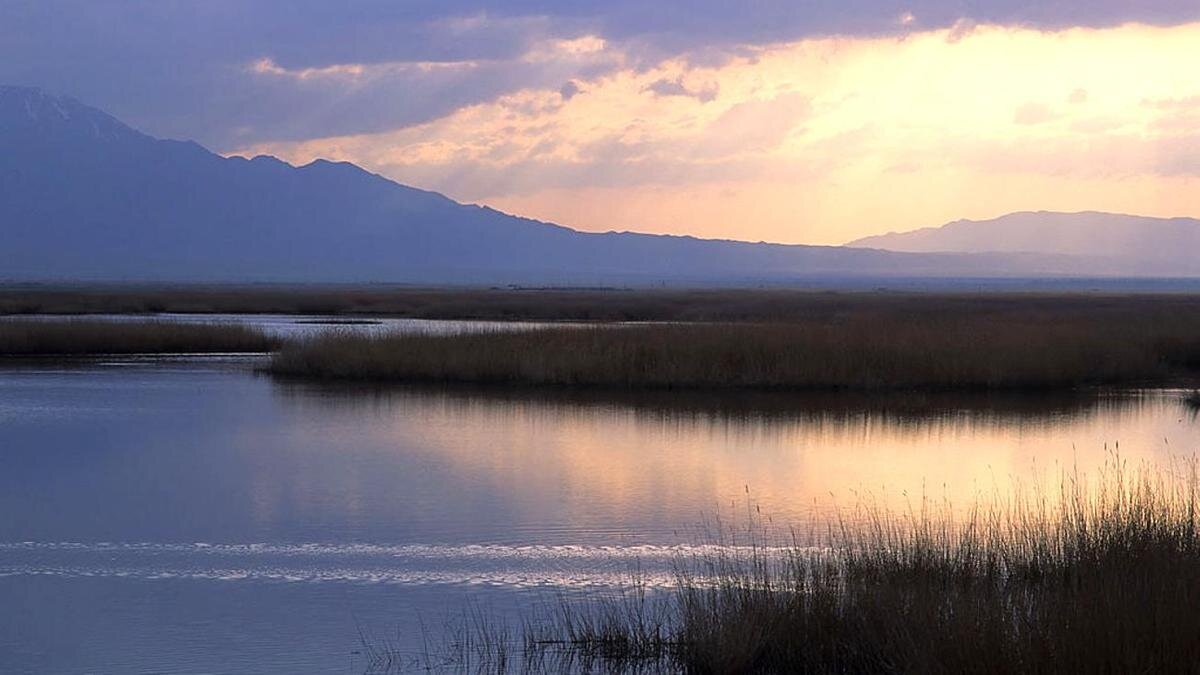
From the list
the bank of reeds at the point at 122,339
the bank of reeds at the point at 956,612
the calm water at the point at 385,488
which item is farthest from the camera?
the bank of reeds at the point at 122,339

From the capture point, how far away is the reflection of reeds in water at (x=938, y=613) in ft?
A: 21.2

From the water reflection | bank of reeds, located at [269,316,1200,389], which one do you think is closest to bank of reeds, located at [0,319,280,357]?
bank of reeds, located at [269,316,1200,389]

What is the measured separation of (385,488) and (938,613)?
8.08 metres

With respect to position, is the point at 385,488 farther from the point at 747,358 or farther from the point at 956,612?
the point at 747,358

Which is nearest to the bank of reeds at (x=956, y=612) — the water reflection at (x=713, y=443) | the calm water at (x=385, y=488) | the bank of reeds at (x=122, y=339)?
the calm water at (x=385, y=488)

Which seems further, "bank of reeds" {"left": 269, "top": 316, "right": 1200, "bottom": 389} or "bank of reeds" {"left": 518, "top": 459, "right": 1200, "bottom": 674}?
"bank of reeds" {"left": 269, "top": 316, "right": 1200, "bottom": 389}

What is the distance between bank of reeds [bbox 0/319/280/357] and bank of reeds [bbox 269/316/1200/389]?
6381 mm

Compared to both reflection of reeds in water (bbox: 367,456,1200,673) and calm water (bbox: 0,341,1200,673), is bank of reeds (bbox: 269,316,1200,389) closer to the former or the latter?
calm water (bbox: 0,341,1200,673)

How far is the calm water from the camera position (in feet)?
29.7

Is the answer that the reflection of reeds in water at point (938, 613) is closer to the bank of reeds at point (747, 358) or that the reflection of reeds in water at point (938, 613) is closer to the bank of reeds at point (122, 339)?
the bank of reeds at point (747, 358)

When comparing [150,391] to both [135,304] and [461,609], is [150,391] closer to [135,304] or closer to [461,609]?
[461,609]

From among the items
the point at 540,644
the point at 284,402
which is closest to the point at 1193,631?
the point at 540,644

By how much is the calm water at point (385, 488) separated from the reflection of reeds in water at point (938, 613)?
1.12 metres

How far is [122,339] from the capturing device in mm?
33062
